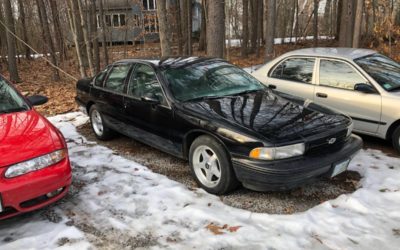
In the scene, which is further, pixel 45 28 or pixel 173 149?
pixel 45 28

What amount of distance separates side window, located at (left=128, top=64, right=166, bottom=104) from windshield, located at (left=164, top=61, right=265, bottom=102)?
0.18 m

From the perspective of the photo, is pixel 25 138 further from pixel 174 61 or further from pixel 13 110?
pixel 174 61

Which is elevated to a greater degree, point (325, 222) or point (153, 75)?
point (153, 75)

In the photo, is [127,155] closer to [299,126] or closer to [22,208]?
[22,208]

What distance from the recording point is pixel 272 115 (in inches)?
166

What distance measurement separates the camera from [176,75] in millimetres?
5031

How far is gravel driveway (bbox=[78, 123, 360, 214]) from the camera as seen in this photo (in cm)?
400

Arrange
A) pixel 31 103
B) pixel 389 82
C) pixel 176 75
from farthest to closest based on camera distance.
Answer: pixel 389 82 < pixel 176 75 < pixel 31 103

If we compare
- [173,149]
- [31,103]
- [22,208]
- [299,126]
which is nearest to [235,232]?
[299,126]

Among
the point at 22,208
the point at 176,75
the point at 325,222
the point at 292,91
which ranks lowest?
the point at 325,222

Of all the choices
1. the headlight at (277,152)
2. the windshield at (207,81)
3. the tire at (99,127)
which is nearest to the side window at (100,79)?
the tire at (99,127)

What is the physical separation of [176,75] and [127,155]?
5.11ft

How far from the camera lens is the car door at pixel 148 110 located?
15.8 ft

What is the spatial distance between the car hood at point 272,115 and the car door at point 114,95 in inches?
61.9
